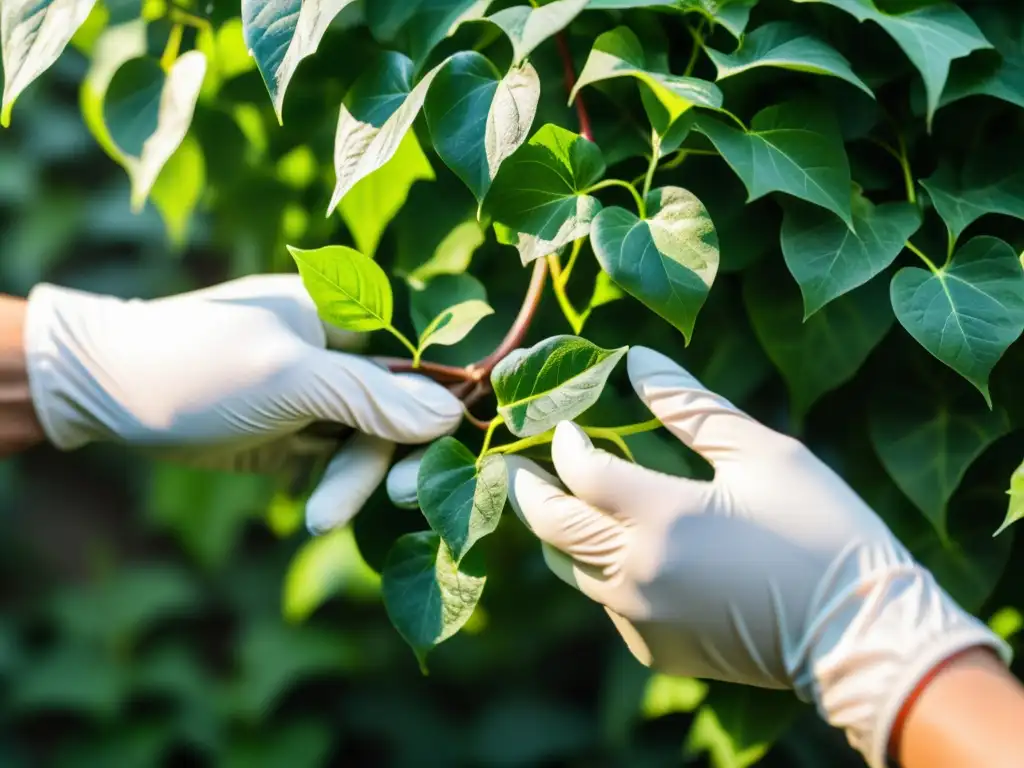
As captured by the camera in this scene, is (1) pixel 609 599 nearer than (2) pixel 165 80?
Yes

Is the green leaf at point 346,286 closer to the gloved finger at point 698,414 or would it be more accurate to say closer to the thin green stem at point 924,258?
the gloved finger at point 698,414

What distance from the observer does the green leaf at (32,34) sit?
2.05ft

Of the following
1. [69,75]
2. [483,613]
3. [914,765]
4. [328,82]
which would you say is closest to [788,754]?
[483,613]

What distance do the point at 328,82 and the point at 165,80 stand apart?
0.42 feet

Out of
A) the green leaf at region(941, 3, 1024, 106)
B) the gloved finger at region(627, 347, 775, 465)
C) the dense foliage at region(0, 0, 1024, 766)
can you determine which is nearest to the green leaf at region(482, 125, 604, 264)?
the dense foliage at region(0, 0, 1024, 766)

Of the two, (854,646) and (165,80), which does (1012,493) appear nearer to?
(854,646)

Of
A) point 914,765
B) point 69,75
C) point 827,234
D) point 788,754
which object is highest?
point 827,234

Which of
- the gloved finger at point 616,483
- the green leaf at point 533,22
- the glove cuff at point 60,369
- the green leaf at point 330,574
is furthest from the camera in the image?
the green leaf at point 330,574

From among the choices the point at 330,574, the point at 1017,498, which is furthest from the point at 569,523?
the point at 330,574

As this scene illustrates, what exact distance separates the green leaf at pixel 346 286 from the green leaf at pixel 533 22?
16 cm

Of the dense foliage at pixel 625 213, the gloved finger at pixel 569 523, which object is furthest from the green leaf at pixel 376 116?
the gloved finger at pixel 569 523

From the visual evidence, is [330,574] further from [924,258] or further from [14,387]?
[924,258]

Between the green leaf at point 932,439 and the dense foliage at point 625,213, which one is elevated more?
the dense foliage at point 625,213

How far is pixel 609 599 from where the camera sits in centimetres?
63
